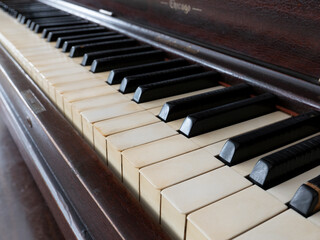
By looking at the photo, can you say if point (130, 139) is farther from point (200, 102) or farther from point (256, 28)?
point (256, 28)

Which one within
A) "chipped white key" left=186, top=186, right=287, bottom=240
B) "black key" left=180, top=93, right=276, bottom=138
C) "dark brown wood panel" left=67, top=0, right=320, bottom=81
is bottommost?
"chipped white key" left=186, top=186, right=287, bottom=240

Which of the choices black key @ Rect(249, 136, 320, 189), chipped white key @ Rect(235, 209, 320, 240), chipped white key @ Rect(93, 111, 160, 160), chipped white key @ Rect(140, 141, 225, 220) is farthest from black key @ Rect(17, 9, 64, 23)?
chipped white key @ Rect(235, 209, 320, 240)

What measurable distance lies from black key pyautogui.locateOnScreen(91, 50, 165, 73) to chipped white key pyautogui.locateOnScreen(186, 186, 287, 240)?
2.64ft

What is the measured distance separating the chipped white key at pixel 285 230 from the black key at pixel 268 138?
17 centimetres

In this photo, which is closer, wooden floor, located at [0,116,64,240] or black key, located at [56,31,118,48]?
wooden floor, located at [0,116,64,240]

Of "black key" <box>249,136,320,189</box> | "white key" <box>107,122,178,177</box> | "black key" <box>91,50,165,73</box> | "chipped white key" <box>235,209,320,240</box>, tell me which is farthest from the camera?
"black key" <box>91,50,165,73</box>

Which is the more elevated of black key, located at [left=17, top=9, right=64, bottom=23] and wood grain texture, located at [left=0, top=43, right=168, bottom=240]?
black key, located at [left=17, top=9, right=64, bottom=23]

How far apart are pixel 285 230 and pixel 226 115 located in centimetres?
38

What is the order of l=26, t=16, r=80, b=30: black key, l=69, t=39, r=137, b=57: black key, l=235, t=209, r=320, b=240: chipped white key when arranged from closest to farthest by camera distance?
l=235, t=209, r=320, b=240: chipped white key
l=69, t=39, r=137, b=57: black key
l=26, t=16, r=80, b=30: black key

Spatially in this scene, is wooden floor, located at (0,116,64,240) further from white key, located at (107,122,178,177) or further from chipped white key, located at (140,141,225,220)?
chipped white key, located at (140,141,225,220)

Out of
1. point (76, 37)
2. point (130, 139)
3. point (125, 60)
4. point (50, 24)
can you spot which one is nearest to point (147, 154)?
point (130, 139)

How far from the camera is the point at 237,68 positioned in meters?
1.04

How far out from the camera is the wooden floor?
1.20m

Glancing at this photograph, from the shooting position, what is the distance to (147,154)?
0.72m
